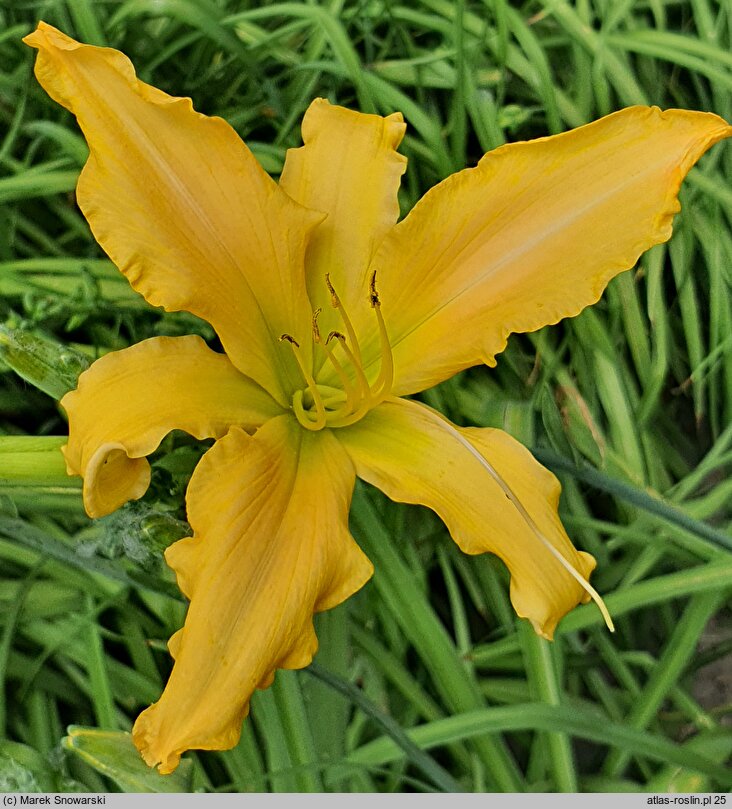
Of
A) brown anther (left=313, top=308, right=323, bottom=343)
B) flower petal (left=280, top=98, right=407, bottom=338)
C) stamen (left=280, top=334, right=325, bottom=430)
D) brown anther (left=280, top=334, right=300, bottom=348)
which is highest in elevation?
flower petal (left=280, top=98, right=407, bottom=338)

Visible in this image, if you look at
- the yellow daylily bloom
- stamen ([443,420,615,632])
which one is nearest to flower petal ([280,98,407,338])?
the yellow daylily bloom

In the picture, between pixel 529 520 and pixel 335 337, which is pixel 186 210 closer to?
pixel 335 337

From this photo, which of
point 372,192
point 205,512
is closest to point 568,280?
point 372,192

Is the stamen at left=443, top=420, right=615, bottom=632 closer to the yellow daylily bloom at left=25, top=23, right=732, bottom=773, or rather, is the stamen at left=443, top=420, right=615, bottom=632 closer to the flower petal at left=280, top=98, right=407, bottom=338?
the yellow daylily bloom at left=25, top=23, right=732, bottom=773

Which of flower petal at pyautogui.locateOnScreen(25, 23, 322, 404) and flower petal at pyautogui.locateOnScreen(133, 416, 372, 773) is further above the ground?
flower petal at pyautogui.locateOnScreen(25, 23, 322, 404)

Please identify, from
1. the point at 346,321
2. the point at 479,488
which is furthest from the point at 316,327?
the point at 479,488

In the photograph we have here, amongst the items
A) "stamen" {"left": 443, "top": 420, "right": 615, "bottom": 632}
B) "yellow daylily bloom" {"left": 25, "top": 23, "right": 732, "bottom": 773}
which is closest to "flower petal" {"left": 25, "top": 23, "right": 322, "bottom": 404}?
"yellow daylily bloom" {"left": 25, "top": 23, "right": 732, "bottom": 773}

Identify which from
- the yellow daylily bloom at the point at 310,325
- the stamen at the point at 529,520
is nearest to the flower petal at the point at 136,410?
the yellow daylily bloom at the point at 310,325
